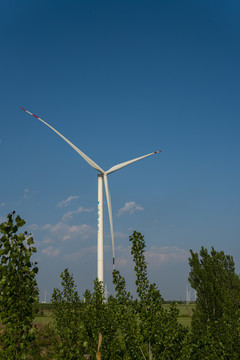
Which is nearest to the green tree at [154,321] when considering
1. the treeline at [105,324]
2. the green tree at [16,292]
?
the treeline at [105,324]

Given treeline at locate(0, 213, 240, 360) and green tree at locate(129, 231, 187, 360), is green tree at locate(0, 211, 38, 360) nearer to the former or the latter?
treeline at locate(0, 213, 240, 360)

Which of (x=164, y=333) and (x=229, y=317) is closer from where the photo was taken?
(x=164, y=333)

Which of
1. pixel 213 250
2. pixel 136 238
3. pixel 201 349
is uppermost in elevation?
pixel 213 250

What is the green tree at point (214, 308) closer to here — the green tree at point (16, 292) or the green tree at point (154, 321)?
the green tree at point (154, 321)

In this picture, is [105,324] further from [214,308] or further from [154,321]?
[214,308]

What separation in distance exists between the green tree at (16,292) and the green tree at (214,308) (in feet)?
24.9

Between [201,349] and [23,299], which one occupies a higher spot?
[23,299]

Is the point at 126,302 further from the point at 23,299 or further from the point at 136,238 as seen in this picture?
the point at 23,299

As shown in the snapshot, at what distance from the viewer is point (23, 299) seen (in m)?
6.30

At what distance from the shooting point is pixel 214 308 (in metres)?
27.8

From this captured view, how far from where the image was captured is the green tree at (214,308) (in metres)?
12.9

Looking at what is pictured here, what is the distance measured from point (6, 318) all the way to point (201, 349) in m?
9.00

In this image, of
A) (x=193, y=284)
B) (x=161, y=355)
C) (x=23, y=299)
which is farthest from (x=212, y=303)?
(x=23, y=299)

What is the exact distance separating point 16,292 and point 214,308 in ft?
Result: 80.4
